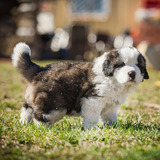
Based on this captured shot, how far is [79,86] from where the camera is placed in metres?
4.04

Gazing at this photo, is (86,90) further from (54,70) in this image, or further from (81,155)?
(81,155)

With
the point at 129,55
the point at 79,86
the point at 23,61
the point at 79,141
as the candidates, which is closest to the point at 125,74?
the point at 129,55

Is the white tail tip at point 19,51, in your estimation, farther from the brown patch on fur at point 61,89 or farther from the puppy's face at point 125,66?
the puppy's face at point 125,66

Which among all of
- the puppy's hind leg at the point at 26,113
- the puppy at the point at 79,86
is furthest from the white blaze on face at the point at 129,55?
the puppy's hind leg at the point at 26,113

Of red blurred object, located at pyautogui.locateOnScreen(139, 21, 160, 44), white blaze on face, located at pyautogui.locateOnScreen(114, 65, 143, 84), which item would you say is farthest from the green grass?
red blurred object, located at pyautogui.locateOnScreen(139, 21, 160, 44)

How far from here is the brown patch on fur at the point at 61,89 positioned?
154 inches

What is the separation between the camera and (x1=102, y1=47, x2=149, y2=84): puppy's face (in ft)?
12.3

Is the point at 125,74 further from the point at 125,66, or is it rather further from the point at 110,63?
the point at 110,63

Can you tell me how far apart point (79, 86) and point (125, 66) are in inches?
25.4

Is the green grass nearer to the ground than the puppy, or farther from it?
nearer to the ground

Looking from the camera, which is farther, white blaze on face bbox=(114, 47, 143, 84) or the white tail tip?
the white tail tip

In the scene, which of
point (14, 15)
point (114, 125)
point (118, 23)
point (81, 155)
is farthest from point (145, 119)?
point (118, 23)

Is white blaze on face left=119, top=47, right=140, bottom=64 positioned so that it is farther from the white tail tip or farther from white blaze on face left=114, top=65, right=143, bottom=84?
the white tail tip

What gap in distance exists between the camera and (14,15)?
15391 millimetres
